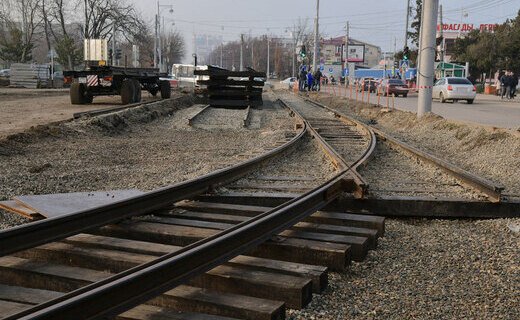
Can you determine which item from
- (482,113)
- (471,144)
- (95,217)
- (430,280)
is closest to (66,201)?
(95,217)

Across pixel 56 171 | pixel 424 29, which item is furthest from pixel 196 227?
pixel 424 29

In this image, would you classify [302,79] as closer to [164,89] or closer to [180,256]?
[164,89]

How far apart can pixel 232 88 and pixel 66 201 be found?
20.2 metres

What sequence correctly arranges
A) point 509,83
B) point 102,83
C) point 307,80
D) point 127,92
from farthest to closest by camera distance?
point 307,80 < point 509,83 < point 127,92 < point 102,83

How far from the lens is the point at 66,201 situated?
18.3 feet

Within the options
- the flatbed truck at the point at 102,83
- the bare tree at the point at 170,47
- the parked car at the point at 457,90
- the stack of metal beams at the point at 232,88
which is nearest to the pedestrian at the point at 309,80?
the parked car at the point at 457,90

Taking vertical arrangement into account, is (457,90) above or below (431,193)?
above

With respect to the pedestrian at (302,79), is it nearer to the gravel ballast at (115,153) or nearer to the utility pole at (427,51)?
the utility pole at (427,51)

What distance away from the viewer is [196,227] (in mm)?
4730

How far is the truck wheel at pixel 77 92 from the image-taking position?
22.2m

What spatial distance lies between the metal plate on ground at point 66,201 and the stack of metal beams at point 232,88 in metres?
19.2

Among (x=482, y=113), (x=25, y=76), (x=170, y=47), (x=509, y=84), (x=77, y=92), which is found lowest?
(x=482, y=113)

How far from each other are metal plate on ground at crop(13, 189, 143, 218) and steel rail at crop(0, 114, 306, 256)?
0.24 metres

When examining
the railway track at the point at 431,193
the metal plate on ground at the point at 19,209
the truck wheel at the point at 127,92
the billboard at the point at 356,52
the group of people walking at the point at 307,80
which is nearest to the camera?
the metal plate on ground at the point at 19,209
